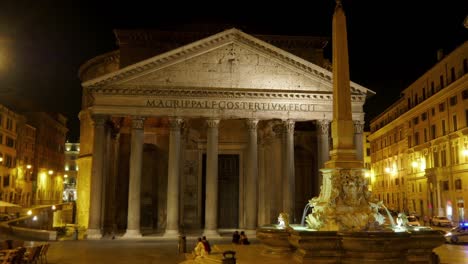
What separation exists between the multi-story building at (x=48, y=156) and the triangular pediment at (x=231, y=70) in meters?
36.2

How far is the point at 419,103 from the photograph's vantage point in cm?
4338

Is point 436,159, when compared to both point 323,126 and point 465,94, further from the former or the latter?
point 323,126

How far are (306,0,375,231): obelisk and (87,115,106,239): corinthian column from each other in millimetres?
15942

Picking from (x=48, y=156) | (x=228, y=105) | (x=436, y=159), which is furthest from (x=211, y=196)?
Result: (x=48, y=156)

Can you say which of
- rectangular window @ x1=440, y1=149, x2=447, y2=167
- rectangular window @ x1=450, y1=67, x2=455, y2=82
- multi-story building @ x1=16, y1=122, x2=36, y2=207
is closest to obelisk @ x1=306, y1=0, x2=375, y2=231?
rectangular window @ x1=450, y1=67, x2=455, y2=82

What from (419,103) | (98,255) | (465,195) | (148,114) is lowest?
(98,255)

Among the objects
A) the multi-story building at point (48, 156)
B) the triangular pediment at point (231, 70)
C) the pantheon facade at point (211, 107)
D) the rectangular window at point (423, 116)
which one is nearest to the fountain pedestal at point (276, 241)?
the pantheon facade at point (211, 107)

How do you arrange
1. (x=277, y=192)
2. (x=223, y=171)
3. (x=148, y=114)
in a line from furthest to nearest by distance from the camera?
(x=223, y=171), (x=277, y=192), (x=148, y=114)

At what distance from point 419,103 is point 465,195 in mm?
11374

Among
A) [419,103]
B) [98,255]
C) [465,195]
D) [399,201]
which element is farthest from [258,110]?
[399,201]

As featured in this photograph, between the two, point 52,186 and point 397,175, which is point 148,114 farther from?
point 52,186

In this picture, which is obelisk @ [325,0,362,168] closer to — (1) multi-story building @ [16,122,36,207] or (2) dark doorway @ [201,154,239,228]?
(2) dark doorway @ [201,154,239,228]

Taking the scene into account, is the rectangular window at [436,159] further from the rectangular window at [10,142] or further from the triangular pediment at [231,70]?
the rectangular window at [10,142]

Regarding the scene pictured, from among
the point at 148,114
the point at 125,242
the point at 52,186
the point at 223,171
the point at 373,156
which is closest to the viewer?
the point at 125,242
